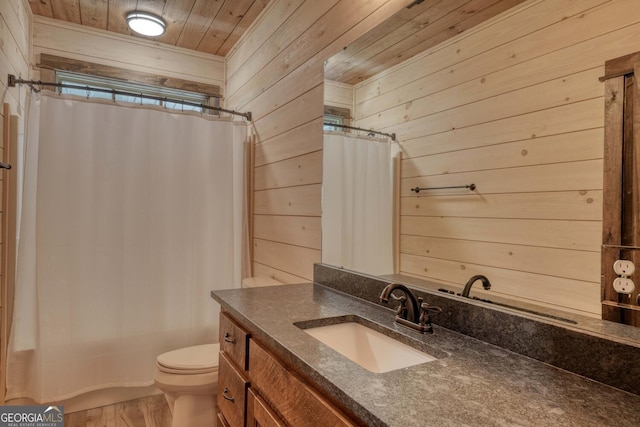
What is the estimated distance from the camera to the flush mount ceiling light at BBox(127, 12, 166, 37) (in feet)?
8.34

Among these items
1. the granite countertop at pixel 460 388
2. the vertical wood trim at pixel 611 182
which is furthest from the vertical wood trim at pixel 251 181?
the vertical wood trim at pixel 611 182

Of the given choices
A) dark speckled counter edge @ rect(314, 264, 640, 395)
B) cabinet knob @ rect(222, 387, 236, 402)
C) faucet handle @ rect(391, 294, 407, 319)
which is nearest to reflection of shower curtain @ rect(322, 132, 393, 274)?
faucet handle @ rect(391, 294, 407, 319)

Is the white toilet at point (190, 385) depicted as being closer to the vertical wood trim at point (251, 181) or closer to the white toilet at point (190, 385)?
the white toilet at point (190, 385)

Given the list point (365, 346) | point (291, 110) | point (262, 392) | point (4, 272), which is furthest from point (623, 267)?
point (4, 272)

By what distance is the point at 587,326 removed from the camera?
837 mm

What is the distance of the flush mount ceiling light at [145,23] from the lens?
2541mm

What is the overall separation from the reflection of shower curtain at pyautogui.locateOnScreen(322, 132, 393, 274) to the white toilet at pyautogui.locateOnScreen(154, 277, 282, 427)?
2.83 ft

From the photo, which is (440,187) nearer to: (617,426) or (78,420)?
(617,426)

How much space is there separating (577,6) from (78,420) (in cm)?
297

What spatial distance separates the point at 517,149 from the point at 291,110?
1.44 metres

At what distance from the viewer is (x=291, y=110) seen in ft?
7.23

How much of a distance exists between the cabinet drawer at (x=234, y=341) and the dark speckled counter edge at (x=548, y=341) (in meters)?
0.62

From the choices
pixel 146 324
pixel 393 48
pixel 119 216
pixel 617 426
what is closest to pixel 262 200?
pixel 119 216

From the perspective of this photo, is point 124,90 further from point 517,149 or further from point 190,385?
point 517,149
